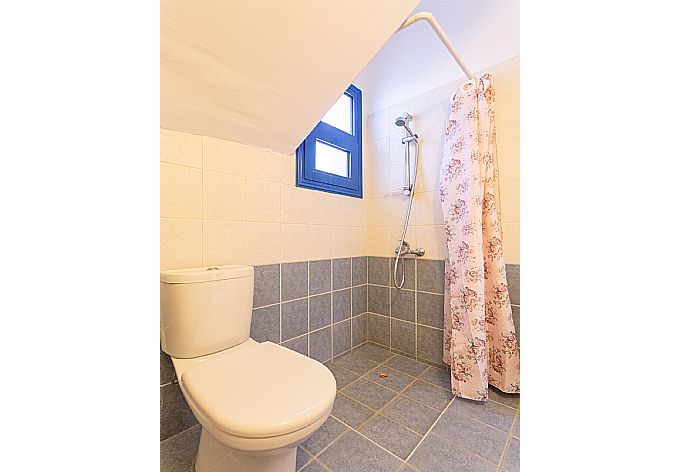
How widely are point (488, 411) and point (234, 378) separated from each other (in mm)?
1162

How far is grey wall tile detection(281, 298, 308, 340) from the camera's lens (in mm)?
1453

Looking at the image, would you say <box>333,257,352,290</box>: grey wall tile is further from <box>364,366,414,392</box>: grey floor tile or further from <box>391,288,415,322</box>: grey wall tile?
<box>364,366,414,392</box>: grey floor tile

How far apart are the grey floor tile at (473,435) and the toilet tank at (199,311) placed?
0.96 meters

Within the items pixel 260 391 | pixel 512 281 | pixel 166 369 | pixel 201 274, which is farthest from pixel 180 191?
pixel 512 281

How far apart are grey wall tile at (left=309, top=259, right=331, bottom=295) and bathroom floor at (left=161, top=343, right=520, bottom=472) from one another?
51cm

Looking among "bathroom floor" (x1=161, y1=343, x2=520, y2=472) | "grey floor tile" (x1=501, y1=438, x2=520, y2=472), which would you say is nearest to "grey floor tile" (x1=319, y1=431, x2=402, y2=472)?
"bathroom floor" (x1=161, y1=343, x2=520, y2=472)

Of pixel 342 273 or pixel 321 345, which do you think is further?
pixel 342 273

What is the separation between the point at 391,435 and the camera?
1108 mm

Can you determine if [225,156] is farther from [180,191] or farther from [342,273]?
[342,273]

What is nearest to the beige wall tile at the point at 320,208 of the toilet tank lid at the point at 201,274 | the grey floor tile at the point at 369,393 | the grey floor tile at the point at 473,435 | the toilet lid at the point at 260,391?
the toilet tank lid at the point at 201,274

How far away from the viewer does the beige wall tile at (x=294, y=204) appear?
146cm
